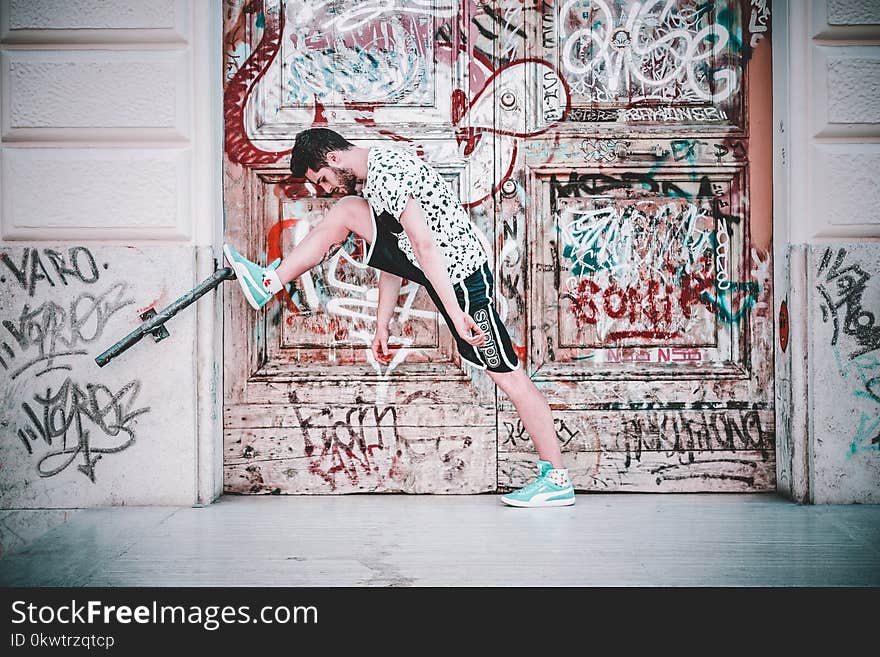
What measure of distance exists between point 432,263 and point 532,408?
834 millimetres

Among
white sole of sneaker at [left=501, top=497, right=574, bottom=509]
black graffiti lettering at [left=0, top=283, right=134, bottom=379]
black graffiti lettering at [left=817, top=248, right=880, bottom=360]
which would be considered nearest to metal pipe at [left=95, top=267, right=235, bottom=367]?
black graffiti lettering at [left=0, top=283, right=134, bottom=379]

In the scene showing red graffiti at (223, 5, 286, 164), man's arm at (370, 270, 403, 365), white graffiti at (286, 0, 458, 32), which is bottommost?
man's arm at (370, 270, 403, 365)

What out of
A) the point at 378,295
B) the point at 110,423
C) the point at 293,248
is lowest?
the point at 110,423

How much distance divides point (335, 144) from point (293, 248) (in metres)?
0.65

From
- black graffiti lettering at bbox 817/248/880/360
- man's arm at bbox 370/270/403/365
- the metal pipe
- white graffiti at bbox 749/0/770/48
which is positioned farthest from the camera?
white graffiti at bbox 749/0/770/48

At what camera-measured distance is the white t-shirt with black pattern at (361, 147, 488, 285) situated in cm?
351

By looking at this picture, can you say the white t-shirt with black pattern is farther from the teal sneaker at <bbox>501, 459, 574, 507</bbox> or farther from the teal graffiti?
the teal graffiti

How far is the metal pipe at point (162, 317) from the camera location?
3.62 metres

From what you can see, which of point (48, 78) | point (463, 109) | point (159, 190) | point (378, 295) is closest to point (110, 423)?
point (159, 190)

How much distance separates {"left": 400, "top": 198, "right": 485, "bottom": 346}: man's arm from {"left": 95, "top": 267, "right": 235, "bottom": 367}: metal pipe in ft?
3.00

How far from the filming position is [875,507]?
12.1ft

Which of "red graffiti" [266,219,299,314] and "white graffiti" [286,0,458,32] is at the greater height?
"white graffiti" [286,0,458,32]
